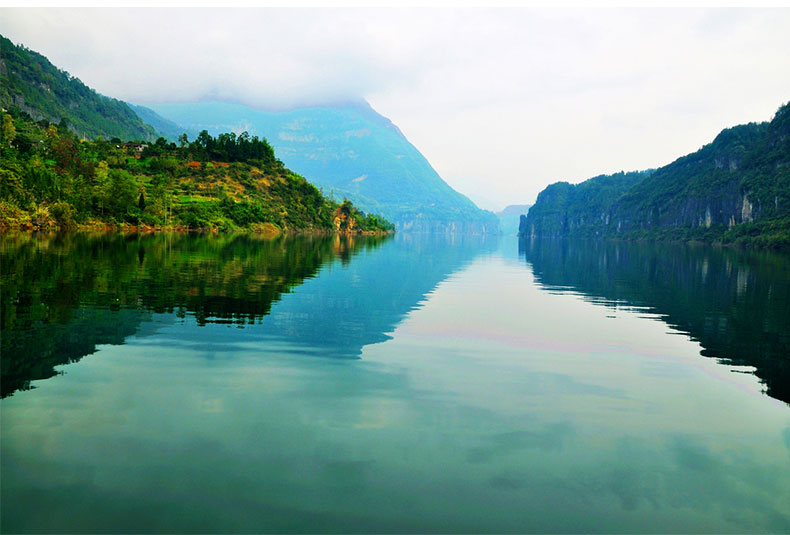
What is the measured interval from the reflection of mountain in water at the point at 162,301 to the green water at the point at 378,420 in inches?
7.2

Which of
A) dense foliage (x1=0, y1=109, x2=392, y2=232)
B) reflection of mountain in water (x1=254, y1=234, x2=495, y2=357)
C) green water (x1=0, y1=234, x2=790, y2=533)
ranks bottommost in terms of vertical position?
green water (x1=0, y1=234, x2=790, y2=533)

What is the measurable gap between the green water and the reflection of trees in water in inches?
7.5

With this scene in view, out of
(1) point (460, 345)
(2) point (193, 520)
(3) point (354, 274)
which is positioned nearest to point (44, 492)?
(2) point (193, 520)

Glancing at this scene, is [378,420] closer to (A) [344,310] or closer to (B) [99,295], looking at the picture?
(A) [344,310]

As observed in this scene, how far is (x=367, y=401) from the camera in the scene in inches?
465

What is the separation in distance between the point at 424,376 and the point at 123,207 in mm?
114884

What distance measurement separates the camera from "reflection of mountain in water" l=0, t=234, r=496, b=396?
16188 mm

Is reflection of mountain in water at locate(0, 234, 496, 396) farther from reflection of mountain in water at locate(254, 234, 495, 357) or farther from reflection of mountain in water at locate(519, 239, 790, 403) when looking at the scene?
reflection of mountain in water at locate(519, 239, 790, 403)

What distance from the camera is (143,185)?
130750mm

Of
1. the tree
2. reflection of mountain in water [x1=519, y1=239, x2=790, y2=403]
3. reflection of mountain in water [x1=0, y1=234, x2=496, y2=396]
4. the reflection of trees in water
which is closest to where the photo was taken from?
the reflection of trees in water

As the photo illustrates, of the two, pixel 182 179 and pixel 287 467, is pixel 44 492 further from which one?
pixel 182 179

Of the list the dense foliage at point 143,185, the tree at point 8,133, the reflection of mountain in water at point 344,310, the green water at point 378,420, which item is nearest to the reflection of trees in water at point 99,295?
the green water at point 378,420

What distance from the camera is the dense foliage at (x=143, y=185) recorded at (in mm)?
Answer: 85938

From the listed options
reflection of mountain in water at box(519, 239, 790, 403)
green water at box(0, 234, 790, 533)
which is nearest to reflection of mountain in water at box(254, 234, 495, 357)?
green water at box(0, 234, 790, 533)
